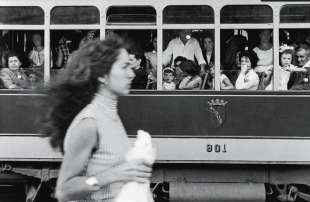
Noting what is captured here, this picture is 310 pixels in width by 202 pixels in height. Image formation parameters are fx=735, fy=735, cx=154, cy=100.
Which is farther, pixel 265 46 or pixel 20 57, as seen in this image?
pixel 20 57

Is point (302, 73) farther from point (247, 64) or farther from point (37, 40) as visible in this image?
point (37, 40)

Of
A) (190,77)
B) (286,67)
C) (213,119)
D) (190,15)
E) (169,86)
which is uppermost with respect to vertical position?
(190,15)

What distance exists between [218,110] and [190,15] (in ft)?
3.86

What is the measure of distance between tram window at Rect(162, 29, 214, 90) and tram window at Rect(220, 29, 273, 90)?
0.63ft

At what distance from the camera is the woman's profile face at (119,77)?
3016mm

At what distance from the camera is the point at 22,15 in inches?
352

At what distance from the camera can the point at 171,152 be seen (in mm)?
8742

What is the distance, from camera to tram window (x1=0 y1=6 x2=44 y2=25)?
8898mm

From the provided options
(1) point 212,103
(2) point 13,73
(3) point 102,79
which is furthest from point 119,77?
(2) point 13,73

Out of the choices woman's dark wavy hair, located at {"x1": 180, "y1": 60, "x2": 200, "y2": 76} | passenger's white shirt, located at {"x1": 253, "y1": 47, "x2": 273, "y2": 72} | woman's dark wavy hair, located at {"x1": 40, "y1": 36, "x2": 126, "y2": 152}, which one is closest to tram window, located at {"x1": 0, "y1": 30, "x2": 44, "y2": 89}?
woman's dark wavy hair, located at {"x1": 180, "y1": 60, "x2": 200, "y2": 76}

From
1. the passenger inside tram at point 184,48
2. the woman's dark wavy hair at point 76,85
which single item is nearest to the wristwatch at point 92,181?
the woman's dark wavy hair at point 76,85

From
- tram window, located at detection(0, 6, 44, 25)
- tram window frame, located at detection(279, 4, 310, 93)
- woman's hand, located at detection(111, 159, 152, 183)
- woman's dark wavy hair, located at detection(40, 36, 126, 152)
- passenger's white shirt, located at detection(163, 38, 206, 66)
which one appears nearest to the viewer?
woman's hand, located at detection(111, 159, 152, 183)

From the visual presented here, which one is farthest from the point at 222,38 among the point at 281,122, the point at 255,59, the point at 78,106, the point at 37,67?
the point at 78,106

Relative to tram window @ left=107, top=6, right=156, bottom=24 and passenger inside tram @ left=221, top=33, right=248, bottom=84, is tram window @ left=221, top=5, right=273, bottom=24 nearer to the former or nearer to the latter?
passenger inside tram @ left=221, top=33, right=248, bottom=84
